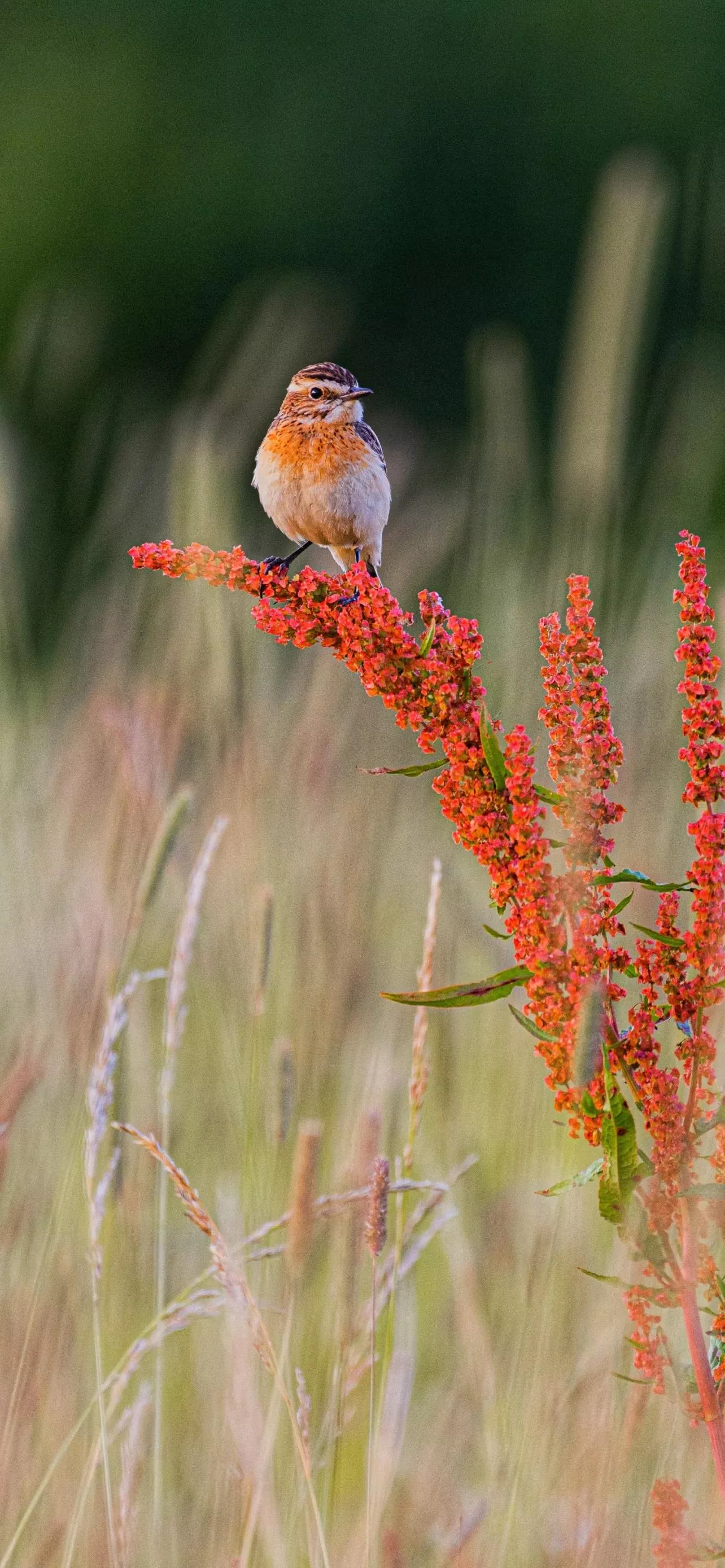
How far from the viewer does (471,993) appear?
847mm

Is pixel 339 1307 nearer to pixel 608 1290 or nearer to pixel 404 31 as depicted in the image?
pixel 608 1290

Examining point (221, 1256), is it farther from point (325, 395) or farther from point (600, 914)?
point (325, 395)

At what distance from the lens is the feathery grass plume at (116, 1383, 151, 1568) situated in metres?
1.25

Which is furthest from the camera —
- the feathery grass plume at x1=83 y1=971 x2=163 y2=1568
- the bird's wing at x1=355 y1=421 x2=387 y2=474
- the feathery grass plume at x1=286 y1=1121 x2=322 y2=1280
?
the bird's wing at x1=355 y1=421 x2=387 y2=474

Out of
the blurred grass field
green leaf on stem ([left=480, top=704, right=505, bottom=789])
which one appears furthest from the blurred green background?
green leaf on stem ([left=480, top=704, right=505, bottom=789])

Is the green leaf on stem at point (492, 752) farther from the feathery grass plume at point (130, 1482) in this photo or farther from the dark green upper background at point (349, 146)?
the dark green upper background at point (349, 146)

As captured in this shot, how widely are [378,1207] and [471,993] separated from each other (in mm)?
321

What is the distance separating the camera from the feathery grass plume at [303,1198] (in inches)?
42.9

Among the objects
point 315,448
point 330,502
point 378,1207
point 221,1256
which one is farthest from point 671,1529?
point 315,448

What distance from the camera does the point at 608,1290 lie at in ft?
4.93

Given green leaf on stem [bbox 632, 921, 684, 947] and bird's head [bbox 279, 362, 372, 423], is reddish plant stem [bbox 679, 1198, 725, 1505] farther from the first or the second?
bird's head [bbox 279, 362, 372, 423]

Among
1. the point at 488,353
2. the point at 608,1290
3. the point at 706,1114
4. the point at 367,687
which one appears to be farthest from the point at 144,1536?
the point at 488,353

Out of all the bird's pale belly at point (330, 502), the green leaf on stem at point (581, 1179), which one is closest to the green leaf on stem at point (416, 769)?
the green leaf on stem at point (581, 1179)

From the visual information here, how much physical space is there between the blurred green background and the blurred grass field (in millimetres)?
5218
